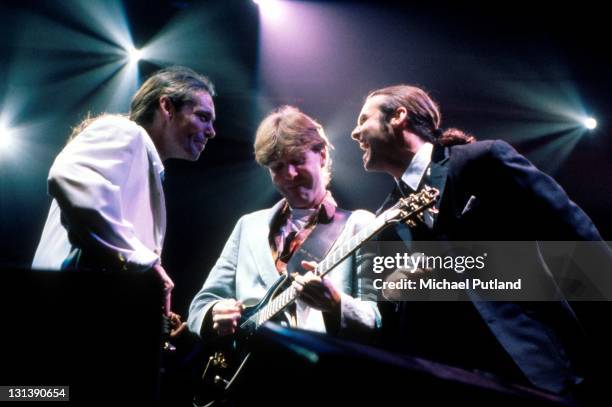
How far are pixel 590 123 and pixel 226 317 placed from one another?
153 inches

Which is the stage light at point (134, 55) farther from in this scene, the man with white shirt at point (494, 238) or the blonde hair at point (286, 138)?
the man with white shirt at point (494, 238)

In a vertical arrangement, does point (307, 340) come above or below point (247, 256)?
below

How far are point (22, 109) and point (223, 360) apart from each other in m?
3.37

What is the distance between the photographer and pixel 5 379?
3.18 ft

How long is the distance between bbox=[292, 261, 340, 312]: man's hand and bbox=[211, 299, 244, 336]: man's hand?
0.41 m

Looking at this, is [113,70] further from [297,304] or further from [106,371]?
[106,371]

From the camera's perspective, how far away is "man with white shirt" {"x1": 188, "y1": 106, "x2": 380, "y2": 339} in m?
2.37

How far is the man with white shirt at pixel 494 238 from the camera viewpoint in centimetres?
172

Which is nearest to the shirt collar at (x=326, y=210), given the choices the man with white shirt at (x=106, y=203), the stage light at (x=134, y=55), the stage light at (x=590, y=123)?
the man with white shirt at (x=106, y=203)

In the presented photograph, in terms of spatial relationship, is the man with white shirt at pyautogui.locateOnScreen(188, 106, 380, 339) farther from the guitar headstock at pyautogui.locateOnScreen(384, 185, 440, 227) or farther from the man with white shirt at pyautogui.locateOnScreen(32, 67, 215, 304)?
the man with white shirt at pyautogui.locateOnScreen(32, 67, 215, 304)

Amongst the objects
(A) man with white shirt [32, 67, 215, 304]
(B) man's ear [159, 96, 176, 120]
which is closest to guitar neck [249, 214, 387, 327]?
(A) man with white shirt [32, 67, 215, 304]

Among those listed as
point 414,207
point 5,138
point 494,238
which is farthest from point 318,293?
point 5,138

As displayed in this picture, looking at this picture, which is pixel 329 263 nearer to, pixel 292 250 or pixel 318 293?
pixel 318 293

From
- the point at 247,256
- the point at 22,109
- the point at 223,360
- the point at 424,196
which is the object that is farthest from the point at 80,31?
the point at 424,196
